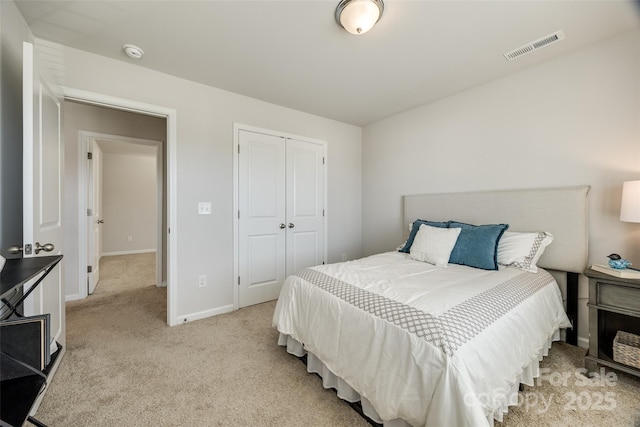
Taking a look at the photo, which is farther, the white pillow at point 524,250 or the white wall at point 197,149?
the white wall at point 197,149

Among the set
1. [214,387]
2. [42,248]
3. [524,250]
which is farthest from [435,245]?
[42,248]

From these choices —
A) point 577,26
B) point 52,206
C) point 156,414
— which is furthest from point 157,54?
point 577,26

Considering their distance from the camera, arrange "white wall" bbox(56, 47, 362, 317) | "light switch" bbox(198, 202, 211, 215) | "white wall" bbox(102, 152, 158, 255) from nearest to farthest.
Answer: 1. "white wall" bbox(56, 47, 362, 317)
2. "light switch" bbox(198, 202, 211, 215)
3. "white wall" bbox(102, 152, 158, 255)

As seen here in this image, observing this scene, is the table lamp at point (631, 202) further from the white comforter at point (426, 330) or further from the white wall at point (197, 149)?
the white wall at point (197, 149)

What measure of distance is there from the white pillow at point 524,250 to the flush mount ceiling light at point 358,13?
2074 millimetres

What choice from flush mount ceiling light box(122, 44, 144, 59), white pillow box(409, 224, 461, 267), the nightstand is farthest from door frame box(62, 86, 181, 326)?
the nightstand

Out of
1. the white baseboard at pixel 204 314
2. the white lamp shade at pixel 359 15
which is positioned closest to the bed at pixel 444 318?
the white baseboard at pixel 204 314

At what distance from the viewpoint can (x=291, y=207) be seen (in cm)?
335

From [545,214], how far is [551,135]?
699mm

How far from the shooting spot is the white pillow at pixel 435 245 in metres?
2.23

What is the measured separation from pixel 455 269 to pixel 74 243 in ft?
13.7

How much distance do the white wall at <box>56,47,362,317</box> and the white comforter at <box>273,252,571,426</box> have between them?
3.81 ft

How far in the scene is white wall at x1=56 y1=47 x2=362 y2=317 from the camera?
222 cm

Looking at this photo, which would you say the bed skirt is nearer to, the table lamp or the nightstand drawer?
the nightstand drawer
